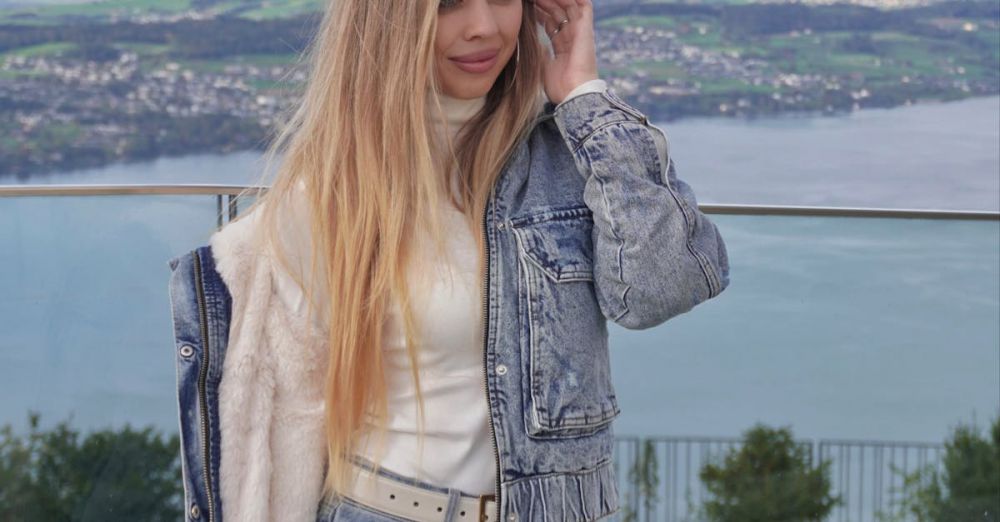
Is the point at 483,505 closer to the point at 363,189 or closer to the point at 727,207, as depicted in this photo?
the point at 363,189

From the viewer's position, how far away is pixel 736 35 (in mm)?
7164

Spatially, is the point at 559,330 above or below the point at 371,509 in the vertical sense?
above

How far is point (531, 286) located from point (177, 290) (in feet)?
1.18

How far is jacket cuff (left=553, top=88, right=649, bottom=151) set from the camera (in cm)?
129

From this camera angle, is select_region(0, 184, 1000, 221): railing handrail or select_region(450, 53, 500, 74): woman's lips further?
select_region(0, 184, 1000, 221): railing handrail

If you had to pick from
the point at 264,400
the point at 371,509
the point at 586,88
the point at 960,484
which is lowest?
→ the point at 960,484

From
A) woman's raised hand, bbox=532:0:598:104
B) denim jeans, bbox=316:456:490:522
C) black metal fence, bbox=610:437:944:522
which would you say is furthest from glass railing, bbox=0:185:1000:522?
denim jeans, bbox=316:456:490:522

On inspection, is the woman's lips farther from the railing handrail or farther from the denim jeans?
the railing handrail

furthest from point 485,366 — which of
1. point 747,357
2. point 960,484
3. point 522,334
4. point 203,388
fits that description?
point 960,484

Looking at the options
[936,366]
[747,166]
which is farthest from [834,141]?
[936,366]

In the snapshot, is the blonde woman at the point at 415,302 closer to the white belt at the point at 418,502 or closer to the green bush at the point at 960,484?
the white belt at the point at 418,502

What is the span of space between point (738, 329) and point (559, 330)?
1.48m

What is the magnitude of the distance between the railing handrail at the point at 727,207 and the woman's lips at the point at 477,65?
1251 mm

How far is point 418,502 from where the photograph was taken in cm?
123
